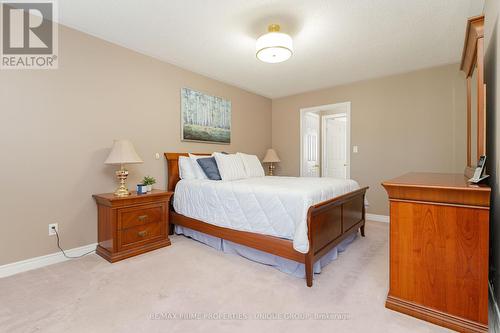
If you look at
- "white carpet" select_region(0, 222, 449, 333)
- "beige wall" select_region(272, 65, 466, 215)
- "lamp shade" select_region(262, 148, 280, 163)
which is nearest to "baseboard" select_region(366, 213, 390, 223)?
"beige wall" select_region(272, 65, 466, 215)

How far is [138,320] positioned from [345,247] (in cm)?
226

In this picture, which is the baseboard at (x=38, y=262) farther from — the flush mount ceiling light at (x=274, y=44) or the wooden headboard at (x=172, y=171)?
the flush mount ceiling light at (x=274, y=44)

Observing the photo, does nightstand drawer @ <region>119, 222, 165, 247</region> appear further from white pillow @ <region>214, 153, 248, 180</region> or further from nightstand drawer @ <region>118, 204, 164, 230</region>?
white pillow @ <region>214, 153, 248, 180</region>

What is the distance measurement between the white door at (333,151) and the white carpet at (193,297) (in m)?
3.32

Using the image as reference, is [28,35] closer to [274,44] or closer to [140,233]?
[140,233]

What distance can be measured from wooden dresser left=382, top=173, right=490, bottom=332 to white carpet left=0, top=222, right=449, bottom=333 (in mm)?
137

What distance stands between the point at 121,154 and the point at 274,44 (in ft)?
6.49

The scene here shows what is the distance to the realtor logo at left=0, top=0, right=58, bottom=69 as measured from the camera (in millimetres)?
2178

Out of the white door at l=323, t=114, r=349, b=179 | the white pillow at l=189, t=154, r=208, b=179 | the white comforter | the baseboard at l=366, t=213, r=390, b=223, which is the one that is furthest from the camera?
the white door at l=323, t=114, r=349, b=179

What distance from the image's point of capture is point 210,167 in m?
3.22

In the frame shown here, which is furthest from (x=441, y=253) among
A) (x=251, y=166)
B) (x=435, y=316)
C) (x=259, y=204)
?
(x=251, y=166)

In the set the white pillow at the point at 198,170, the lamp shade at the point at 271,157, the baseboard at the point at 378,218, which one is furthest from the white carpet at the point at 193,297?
the lamp shade at the point at 271,157

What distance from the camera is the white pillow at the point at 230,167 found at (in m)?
3.18

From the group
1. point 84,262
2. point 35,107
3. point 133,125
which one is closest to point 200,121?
point 133,125
